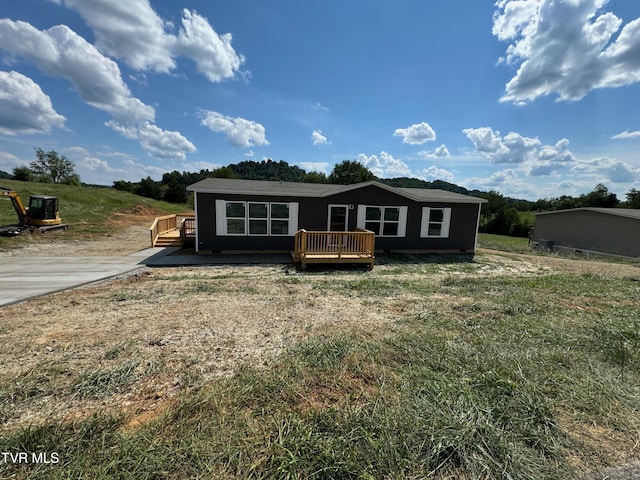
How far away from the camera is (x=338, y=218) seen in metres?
11.0

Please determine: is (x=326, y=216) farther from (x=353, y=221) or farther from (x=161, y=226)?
(x=161, y=226)

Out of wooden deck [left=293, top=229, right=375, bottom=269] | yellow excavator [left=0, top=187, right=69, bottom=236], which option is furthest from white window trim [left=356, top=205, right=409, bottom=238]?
yellow excavator [left=0, top=187, right=69, bottom=236]

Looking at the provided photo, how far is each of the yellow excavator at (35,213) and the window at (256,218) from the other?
387 inches

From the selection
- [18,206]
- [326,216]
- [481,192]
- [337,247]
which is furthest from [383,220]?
[481,192]

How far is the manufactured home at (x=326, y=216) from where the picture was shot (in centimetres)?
998

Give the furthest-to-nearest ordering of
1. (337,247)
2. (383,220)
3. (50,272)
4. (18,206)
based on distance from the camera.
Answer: (18,206) → (383,220) → (337,247) → (50,272)

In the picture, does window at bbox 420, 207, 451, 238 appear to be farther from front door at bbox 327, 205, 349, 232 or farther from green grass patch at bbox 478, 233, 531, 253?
green grass patch at bbox 478, 233, 531, 253

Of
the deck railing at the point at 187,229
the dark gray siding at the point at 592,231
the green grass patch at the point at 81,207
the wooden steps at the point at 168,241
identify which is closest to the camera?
the deck railing at the point at 187,229

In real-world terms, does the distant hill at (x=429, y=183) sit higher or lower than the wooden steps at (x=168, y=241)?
higher

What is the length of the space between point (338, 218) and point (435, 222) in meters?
4.32

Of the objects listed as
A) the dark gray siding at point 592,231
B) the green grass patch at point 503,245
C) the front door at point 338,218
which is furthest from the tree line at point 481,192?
the front door at point 338,218

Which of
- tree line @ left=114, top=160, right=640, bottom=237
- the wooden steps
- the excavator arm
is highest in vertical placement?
tree line @ left=114, top=160, right=640, bottom=237

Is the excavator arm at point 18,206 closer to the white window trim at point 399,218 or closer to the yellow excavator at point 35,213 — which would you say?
the yellow excavator at point 35,213

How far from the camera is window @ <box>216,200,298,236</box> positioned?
32.9 ft
